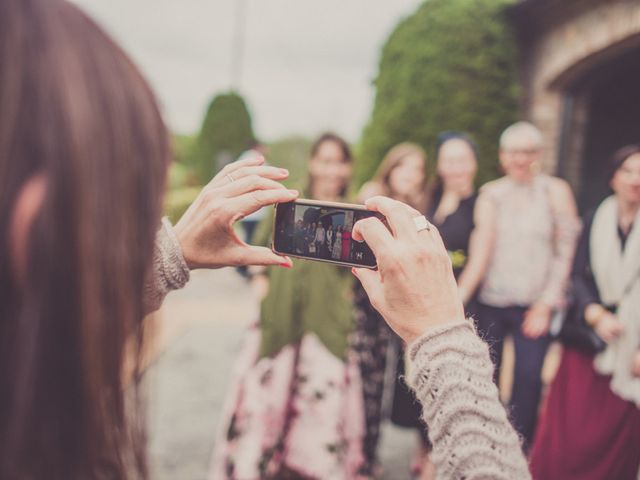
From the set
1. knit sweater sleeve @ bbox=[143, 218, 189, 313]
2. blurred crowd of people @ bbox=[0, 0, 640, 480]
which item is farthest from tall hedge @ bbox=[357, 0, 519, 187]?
knit sweater sleeve @ bbox=[143, 218, 189, 313]

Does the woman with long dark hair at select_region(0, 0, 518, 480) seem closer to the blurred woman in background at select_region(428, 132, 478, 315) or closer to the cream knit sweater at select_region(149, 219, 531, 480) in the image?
the cream knit sweater at select_region(149, 219, 531, 480)

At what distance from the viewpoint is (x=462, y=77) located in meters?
5.69

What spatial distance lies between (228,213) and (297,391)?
1818mm

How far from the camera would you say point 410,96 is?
5883 millimetres

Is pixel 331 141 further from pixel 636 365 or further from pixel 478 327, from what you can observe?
pixel 636 365

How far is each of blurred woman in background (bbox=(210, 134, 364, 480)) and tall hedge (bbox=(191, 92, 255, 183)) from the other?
15307 millimetres

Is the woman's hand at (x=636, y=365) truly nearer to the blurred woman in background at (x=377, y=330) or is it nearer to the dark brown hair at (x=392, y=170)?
the blurred woman in background at (x=377, y=330)

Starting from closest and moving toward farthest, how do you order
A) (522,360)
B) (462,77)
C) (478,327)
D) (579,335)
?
(579,335) < (478,327) < (522,360) < (462,77)

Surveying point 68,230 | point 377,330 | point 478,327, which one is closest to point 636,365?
point 478,327

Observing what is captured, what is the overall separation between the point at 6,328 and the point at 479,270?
102 inches

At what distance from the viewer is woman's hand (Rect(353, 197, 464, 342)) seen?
86 cm

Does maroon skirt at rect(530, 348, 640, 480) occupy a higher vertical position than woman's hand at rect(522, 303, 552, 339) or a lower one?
lower

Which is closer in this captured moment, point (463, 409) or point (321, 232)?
point (463, 409)

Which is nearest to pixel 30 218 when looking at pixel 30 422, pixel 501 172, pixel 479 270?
pixel 30 422
